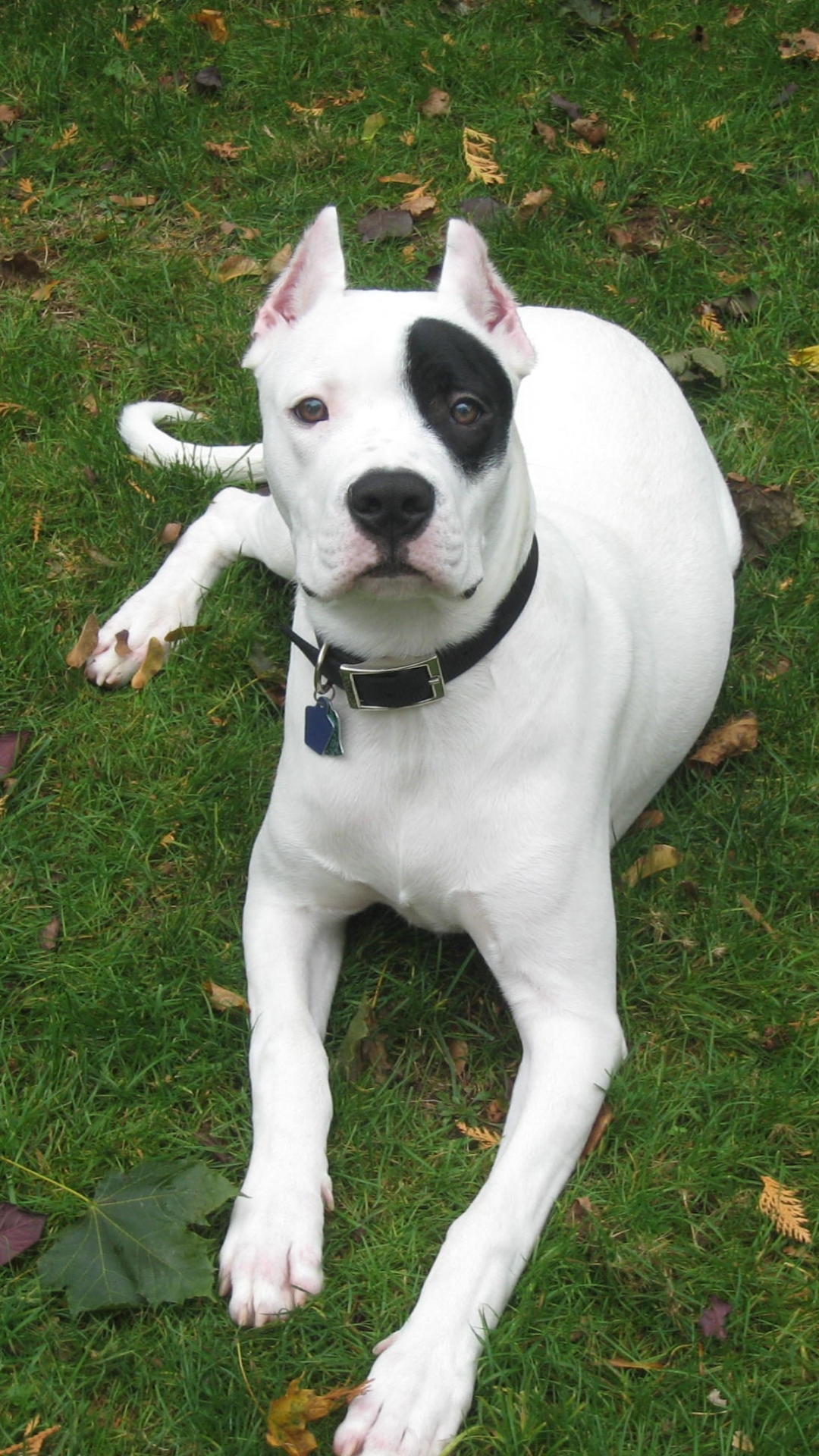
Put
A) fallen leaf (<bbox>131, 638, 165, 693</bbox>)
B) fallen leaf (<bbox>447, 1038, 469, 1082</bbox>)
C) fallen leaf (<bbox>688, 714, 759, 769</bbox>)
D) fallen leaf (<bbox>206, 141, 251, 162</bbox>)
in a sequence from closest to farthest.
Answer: fallen leaf (<bbox>447, 1038, 469, 1082</bbox>), fallen leaf (<bbox>688, 714, 759, 769</bbox>), fallen leaf (<bbox>131, 638, 165, 693</bbox>), fallen leaf (<bbox>206, 141, 251, 162</bbox>)

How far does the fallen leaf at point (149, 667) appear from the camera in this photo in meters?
3.95

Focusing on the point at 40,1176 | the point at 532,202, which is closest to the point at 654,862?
the point at 40,1176

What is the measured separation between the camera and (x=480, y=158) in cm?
539

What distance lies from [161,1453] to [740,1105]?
50.1 inches

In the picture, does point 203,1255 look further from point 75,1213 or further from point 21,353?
point 21,353

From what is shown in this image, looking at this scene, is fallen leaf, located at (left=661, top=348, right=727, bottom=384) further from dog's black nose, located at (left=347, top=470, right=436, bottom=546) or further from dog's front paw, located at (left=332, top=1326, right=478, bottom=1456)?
dog's front paw, located at (left=332, top=1326, right=478, bottom=1456)

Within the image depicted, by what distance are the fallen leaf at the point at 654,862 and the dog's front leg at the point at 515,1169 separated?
1.42 feet

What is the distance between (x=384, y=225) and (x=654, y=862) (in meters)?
2.73

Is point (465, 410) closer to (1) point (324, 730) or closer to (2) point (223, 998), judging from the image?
(1) point (324, 730)

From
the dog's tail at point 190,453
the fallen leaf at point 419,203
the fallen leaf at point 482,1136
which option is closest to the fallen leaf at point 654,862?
the fallen leaf at point 482,1136

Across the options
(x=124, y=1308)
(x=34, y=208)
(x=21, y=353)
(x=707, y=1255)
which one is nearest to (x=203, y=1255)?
(x=124, y=1308)

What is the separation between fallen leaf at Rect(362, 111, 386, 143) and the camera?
548cm

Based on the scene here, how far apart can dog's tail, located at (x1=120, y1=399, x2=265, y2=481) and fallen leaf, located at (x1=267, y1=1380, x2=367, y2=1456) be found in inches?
103

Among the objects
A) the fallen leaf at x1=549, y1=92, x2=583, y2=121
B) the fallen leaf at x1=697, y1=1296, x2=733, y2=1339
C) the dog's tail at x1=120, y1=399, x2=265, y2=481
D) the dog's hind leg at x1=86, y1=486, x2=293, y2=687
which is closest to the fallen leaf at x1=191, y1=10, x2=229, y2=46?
the fallen leaf at x1=549, y1=92, x2=583, y2=121
